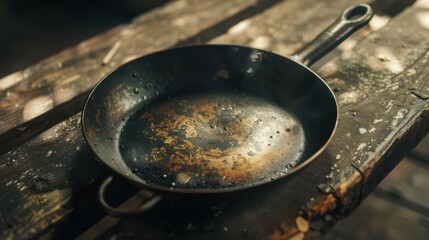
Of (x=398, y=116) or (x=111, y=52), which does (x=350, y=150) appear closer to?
(x=398, y=116)

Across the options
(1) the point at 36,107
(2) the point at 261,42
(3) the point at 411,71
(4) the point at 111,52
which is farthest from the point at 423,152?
(1) the point at 36,107

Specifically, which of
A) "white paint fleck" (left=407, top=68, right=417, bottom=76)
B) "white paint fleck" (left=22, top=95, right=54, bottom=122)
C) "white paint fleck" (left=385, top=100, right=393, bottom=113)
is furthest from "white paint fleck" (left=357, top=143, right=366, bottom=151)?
"white paint fleck" (left=22, top=95, right=54, bottom=122)

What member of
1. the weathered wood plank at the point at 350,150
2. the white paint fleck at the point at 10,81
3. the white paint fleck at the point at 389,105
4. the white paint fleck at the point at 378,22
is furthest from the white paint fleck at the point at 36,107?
the white paint fleck at the point at 378,22

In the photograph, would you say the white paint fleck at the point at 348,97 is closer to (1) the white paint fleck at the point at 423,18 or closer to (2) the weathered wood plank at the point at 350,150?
(2) the weathered wood plank at the point at 350,150

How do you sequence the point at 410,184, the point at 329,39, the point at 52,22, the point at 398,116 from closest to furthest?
the point at 398,116, the point at 329,39, the point at 410,184, the point at 52,22

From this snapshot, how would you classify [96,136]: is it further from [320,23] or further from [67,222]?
[320,23]

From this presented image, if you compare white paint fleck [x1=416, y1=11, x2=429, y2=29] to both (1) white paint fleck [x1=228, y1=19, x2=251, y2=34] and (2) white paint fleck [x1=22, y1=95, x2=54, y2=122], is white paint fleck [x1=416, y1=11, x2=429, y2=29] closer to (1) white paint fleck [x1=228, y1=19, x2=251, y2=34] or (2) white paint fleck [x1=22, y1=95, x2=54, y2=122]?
(1) white paint fleck [x1=228, y1=19, x2=251, y2=34]
